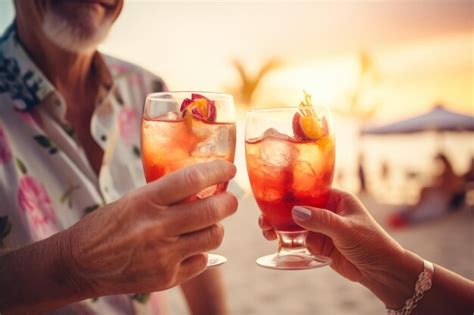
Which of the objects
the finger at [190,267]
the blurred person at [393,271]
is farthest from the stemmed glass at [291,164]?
the finger at [190,267]

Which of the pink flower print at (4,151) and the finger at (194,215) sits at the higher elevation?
the pink flower print at (4,151)

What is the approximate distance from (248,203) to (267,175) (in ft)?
56.1

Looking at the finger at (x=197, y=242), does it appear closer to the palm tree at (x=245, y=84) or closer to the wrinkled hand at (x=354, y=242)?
the wrinkled hand at (x=354, y=242)

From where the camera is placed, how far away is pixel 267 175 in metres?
1.66

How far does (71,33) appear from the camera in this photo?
2047 mm

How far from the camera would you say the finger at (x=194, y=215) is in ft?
3.64

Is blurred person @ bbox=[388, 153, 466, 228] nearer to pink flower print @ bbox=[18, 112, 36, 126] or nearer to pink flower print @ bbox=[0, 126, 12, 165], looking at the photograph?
pink flower print @ bbox=[18, 112, 36, 126]

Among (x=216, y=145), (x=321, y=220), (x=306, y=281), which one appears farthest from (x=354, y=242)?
(x=306, y=281)

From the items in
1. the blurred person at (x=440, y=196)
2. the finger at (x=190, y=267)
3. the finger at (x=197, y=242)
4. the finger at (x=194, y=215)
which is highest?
the finger at (x=194, y=215)

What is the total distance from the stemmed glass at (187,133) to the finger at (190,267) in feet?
0.67

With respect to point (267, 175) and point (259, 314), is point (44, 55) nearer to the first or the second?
point (267, 175)

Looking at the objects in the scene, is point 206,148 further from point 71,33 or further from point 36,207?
point 71,33

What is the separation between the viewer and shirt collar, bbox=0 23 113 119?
2057mm

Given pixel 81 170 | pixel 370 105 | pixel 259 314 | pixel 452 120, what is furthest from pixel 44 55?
pixel 370 105
